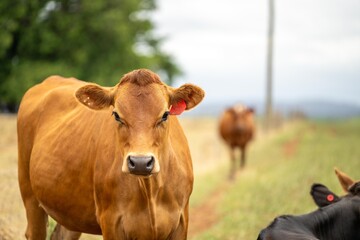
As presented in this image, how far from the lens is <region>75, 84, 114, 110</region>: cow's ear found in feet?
17.1

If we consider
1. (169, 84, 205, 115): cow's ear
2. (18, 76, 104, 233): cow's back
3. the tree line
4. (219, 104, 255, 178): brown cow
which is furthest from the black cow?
the tree line

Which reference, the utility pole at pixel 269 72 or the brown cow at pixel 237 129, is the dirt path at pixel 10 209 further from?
the utility pole at pixel 269 72

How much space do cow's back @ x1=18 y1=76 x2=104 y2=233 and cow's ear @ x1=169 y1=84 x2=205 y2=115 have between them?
3.20ft

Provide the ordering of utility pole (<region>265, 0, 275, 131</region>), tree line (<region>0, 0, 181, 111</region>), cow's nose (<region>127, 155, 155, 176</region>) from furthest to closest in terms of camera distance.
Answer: utility pole (<region>265, 0, 275, 131</region>)
tree line (<region>0, 0, 181, 111</region>)
cow's nose (<region>127, 155, 155, 176</region>)

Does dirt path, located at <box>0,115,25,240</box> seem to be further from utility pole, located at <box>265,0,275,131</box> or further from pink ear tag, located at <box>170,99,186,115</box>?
utility pole, located at <box>265,0,275,131</box>

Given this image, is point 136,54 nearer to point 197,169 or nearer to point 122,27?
point 122,27

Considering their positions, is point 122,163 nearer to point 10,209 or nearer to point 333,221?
point 333,221

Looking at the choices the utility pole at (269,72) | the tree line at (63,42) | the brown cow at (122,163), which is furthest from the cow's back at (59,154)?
the utility pole at (269,72)

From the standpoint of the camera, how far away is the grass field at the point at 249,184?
950cm

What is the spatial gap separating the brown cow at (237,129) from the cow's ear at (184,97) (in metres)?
13.4

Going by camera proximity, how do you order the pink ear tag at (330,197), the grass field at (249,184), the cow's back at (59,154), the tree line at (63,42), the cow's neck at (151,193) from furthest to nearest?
the tree line at (63,42)
the grass field at (249,184)
the pink ear tag at (330,197)
the cow's back at (59,154)
the cow's neck at (151,193)

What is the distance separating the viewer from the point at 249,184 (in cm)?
1484

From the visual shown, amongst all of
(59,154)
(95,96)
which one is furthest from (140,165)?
(59,154)

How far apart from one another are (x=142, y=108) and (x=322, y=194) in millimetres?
2301
